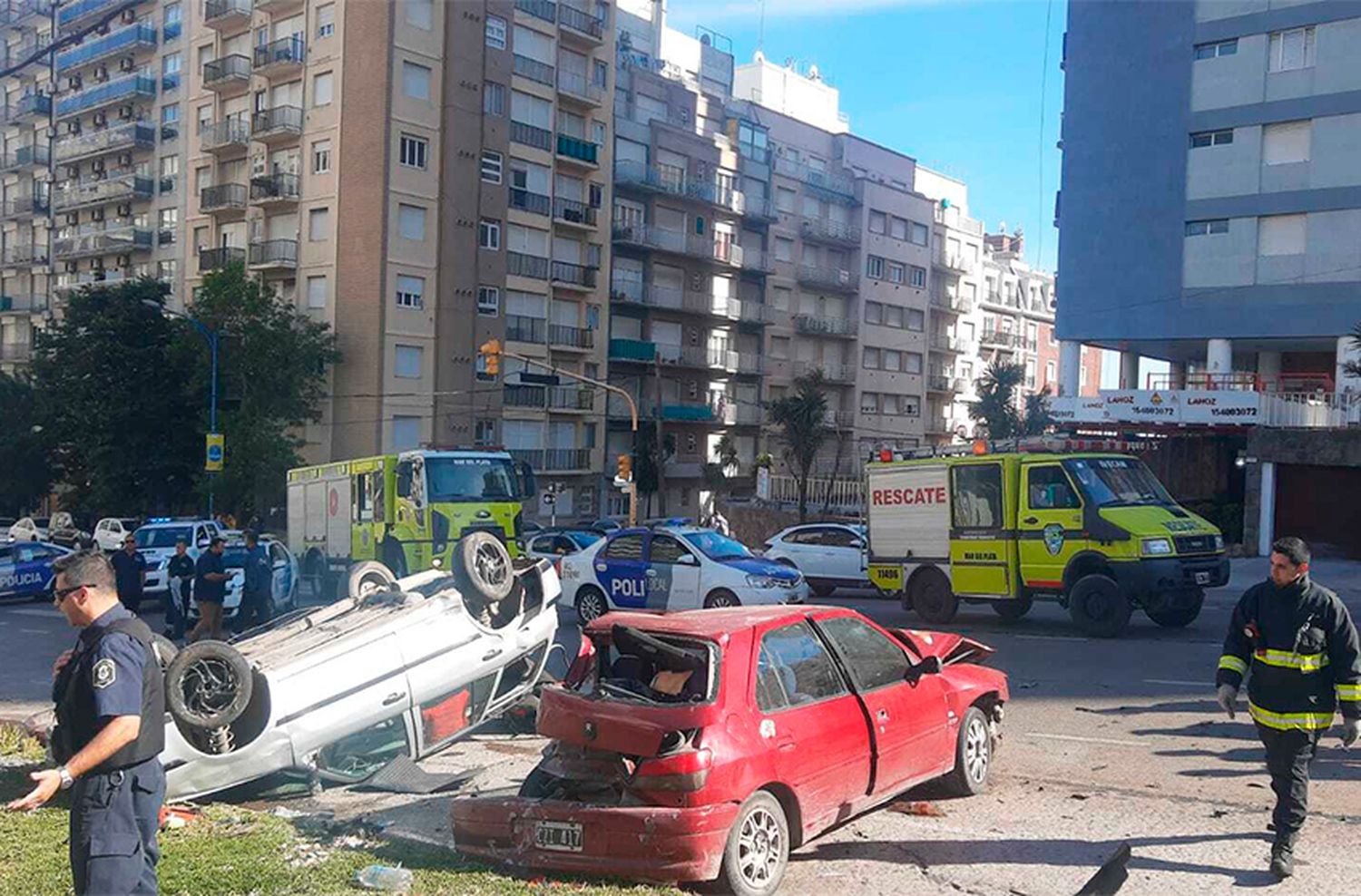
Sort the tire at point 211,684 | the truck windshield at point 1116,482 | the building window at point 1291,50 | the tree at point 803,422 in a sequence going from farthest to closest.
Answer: the tree at point 803,422 < the building window at point 1291,50 < the truck windshield at point 1116,482 < the tire at point 211,684

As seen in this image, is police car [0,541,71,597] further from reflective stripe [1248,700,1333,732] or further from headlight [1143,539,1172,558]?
reflective stripe [1248,700,1333,732]

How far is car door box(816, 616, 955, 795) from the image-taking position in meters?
7.10

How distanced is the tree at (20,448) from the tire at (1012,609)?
46472mm

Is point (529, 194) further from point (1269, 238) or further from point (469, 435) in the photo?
point (1269, 238)

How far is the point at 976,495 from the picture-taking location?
16719 millimetres

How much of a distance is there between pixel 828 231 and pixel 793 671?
62.6m

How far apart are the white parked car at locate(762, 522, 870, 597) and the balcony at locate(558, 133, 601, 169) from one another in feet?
105

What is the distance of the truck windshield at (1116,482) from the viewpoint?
51.5 feet

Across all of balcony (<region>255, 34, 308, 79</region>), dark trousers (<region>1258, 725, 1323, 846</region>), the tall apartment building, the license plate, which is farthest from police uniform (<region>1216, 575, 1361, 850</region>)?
balcony (<region>255, 34, 308, 79</region>)

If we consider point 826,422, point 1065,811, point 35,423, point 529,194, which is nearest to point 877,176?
point 826,422

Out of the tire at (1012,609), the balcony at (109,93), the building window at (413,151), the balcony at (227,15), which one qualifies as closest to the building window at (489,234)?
the building window at (413,151)

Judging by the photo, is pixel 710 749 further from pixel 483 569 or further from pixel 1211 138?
pixel 1211 138

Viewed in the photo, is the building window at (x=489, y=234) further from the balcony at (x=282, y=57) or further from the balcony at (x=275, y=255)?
the balcony at (x=282, y=57)

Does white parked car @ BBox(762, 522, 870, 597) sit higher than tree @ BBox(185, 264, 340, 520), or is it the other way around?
tree @ BBox(185, 264, 340, 520)
